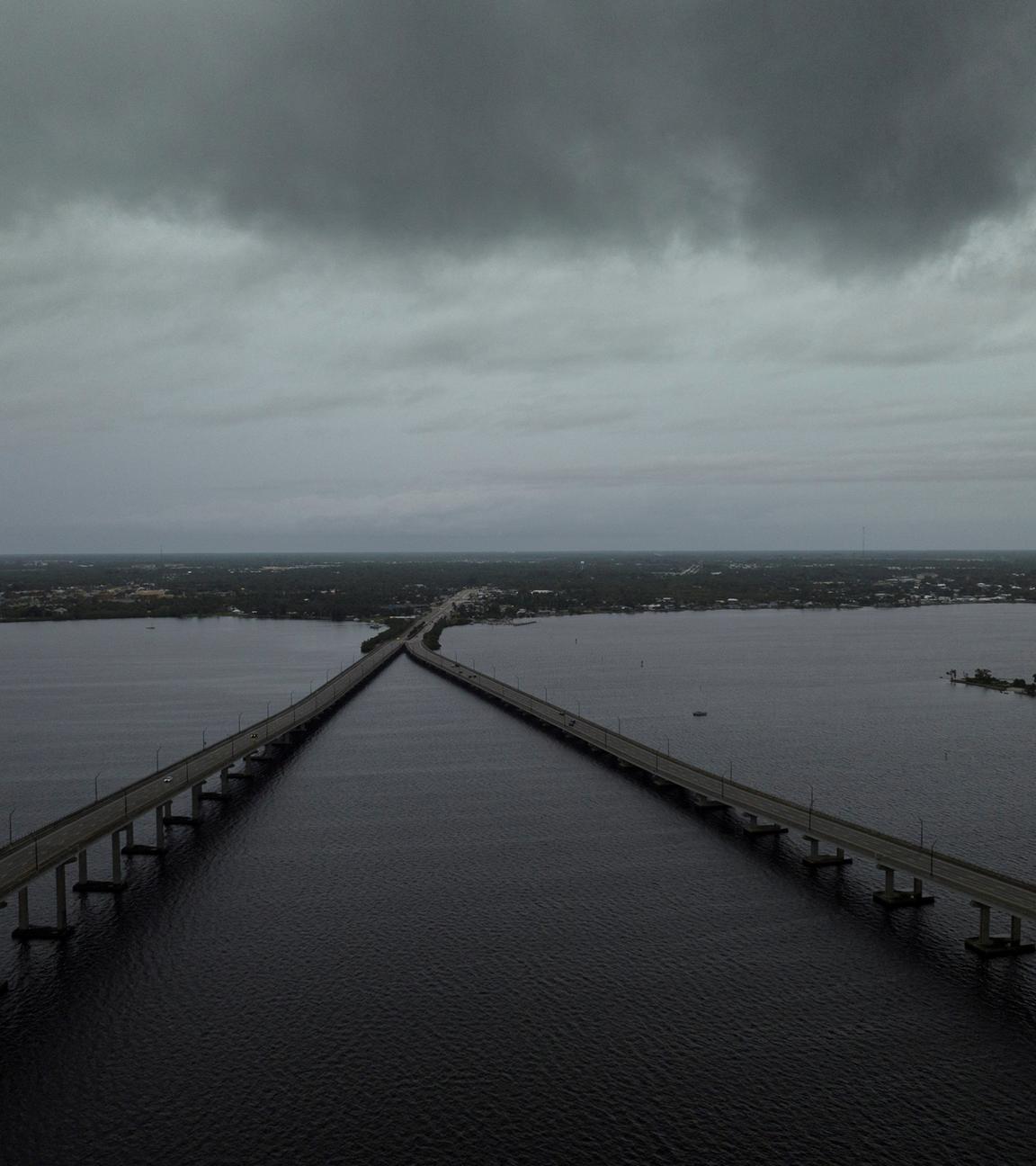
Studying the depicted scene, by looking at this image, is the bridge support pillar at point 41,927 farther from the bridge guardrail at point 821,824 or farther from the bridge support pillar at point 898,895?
the bridge support pillar at point 898,895

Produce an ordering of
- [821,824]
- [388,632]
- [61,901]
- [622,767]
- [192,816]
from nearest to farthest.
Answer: [61,901] < [821,824] < [192,816] < [622,767] < [388,632]

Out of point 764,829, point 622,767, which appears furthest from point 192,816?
point 764,829

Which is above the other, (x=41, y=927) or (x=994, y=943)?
(x=994, y=943)

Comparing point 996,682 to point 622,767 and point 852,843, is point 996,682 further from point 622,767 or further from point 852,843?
point 852,843

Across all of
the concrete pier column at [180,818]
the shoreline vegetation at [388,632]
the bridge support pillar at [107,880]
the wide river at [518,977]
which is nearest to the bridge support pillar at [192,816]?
the concrete pier column at [180,818]

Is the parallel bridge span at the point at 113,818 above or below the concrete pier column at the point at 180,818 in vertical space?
above

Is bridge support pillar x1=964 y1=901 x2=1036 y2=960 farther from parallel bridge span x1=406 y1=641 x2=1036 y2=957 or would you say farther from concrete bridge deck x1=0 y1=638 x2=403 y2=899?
concrete bridge deck x1=0 y1=638 x2=403 y2=899
